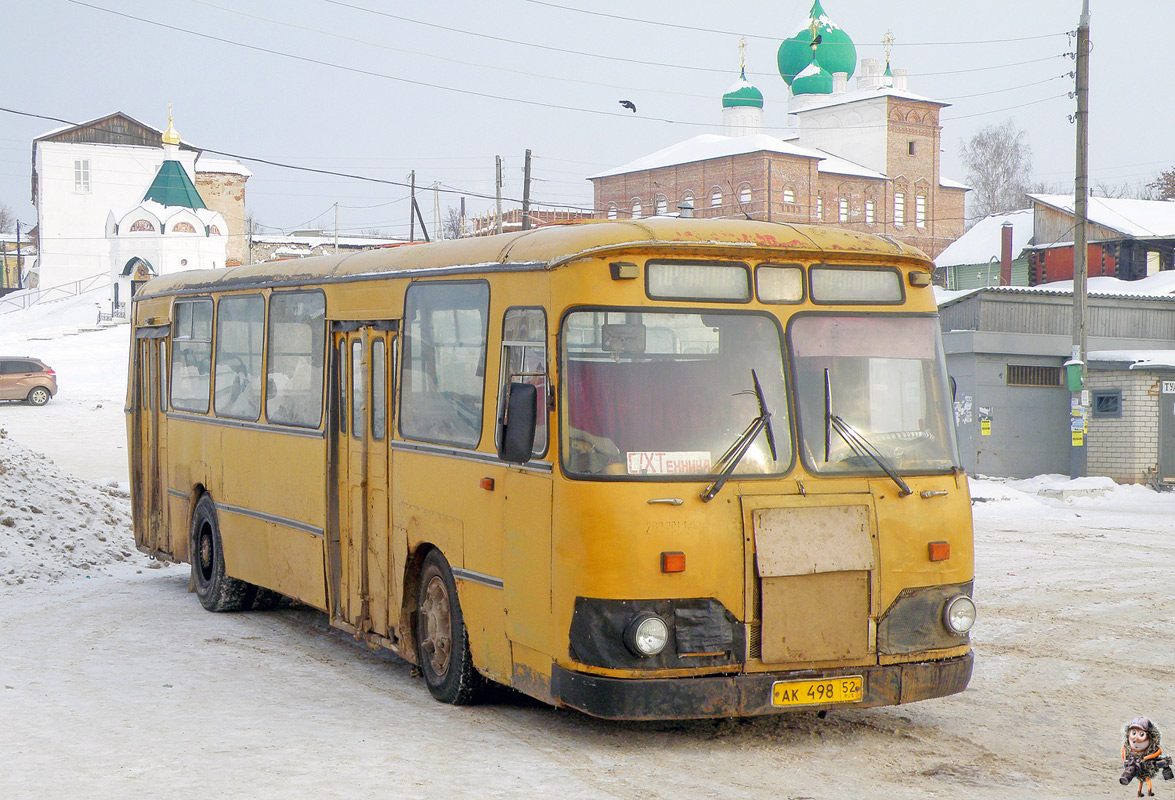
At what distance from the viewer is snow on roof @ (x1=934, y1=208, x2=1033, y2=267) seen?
183ft

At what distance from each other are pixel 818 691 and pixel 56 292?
7836cm

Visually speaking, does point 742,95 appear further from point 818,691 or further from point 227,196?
point 818,691

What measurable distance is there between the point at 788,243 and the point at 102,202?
262 feet

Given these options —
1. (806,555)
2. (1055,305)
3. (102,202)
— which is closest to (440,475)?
(806,555)

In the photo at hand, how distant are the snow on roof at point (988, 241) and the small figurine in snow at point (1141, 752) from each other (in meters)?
51.8

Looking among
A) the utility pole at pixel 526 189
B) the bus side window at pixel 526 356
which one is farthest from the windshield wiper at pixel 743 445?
the utility pole at pixel 526 189

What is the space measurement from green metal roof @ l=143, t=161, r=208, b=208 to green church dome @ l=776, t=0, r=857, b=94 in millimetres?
35930

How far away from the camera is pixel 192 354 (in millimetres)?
12141

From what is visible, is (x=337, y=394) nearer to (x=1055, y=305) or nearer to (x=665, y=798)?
(x=665, y=798)

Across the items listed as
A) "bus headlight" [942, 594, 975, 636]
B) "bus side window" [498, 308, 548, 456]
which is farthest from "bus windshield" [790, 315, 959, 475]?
"bus side window" [498, 308, 548, 456]

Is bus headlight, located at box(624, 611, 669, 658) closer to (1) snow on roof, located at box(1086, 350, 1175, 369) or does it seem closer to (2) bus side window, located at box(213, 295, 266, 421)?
(2) bus side window, located at box(213, 295, 266, 421)

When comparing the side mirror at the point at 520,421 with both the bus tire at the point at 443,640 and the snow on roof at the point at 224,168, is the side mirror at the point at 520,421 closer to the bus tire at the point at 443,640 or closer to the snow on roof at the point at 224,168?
the bus tire at the point at 443,640

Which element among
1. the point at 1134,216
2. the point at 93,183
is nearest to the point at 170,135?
the point at 93,183

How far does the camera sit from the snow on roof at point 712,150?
73875 millimetres
